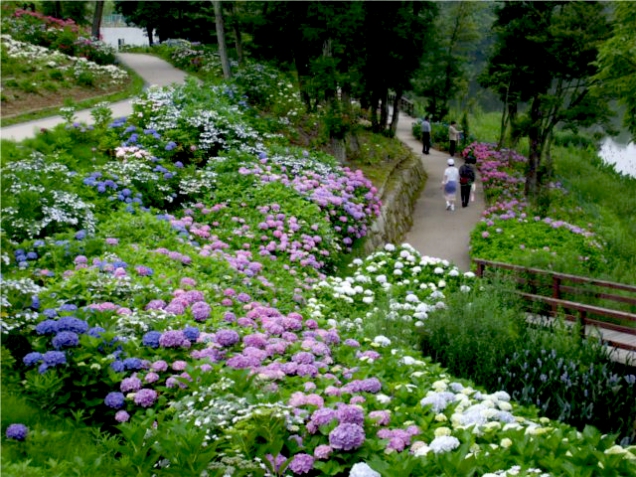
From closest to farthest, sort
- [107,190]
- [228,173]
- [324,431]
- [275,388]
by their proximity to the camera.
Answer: [324,431] → [275,388] → [107,190] → [228,173]

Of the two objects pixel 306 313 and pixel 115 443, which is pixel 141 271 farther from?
pixel 115 443

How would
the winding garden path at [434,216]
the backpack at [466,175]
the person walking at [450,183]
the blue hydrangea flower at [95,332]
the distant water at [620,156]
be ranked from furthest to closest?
the distant water at [620,156] < the backpack at [466,175] < the person walking at [450,183] < the winding garden path at [434,216] < the blue hydrangea flower at [95,332]

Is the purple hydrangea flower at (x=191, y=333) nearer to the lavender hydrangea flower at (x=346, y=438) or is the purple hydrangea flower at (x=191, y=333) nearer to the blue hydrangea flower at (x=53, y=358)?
the blue hydrangea flower at (x=53, y=358)

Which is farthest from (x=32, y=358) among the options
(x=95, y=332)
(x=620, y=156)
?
(x=620, y=156)

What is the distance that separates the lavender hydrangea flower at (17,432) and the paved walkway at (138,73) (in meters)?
7.63

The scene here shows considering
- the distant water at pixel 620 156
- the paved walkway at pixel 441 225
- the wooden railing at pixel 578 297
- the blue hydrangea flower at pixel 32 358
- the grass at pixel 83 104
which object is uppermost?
the grass at pixel 83 104

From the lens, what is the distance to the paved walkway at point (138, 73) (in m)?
12.5

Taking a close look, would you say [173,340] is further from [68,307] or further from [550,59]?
[550,59]

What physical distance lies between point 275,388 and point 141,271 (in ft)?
8.86

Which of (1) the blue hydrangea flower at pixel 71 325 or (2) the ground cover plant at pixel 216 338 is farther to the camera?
(1) the blue hydrangea flower at pixel 71 325

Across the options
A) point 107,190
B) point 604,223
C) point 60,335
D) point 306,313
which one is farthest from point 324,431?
point 604,223

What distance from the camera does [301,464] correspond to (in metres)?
3.89

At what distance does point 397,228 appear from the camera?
14.6m

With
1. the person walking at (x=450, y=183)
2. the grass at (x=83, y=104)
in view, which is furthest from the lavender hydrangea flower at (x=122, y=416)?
the person walking at (x=450, y=183)
